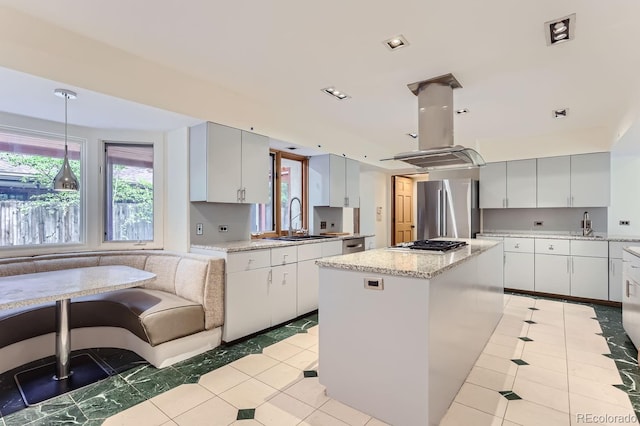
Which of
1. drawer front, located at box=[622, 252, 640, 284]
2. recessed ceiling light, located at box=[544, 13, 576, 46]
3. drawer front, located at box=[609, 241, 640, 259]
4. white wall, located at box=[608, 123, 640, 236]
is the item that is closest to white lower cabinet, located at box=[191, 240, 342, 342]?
recessed ceiling light, located at box=[544, 13, 576, 46]

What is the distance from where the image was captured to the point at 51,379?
2.35 m

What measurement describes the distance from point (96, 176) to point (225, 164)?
53.7 inches

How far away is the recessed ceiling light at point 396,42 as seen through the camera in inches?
93.2

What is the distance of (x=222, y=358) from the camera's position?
2752 mm

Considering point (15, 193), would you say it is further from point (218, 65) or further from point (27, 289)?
point (218, 65)

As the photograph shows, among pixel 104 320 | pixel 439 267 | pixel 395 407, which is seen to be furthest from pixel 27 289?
pixel 439 267

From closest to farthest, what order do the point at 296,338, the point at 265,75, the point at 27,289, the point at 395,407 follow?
the point at 395,407, the point at 27,289, the point at 265,75, the point at 296,338

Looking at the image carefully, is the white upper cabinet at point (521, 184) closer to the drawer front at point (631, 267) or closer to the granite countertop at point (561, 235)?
the granite countertop at point (561, 235)

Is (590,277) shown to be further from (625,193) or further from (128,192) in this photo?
(128,192)

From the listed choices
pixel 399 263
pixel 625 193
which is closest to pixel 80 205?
pixel 399 263

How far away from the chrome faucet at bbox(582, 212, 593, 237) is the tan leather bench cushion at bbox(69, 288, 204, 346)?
18.0 feet

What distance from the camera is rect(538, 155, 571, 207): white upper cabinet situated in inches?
190

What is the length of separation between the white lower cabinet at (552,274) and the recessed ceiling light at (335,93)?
383 centimetres

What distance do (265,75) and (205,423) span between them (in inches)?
109
